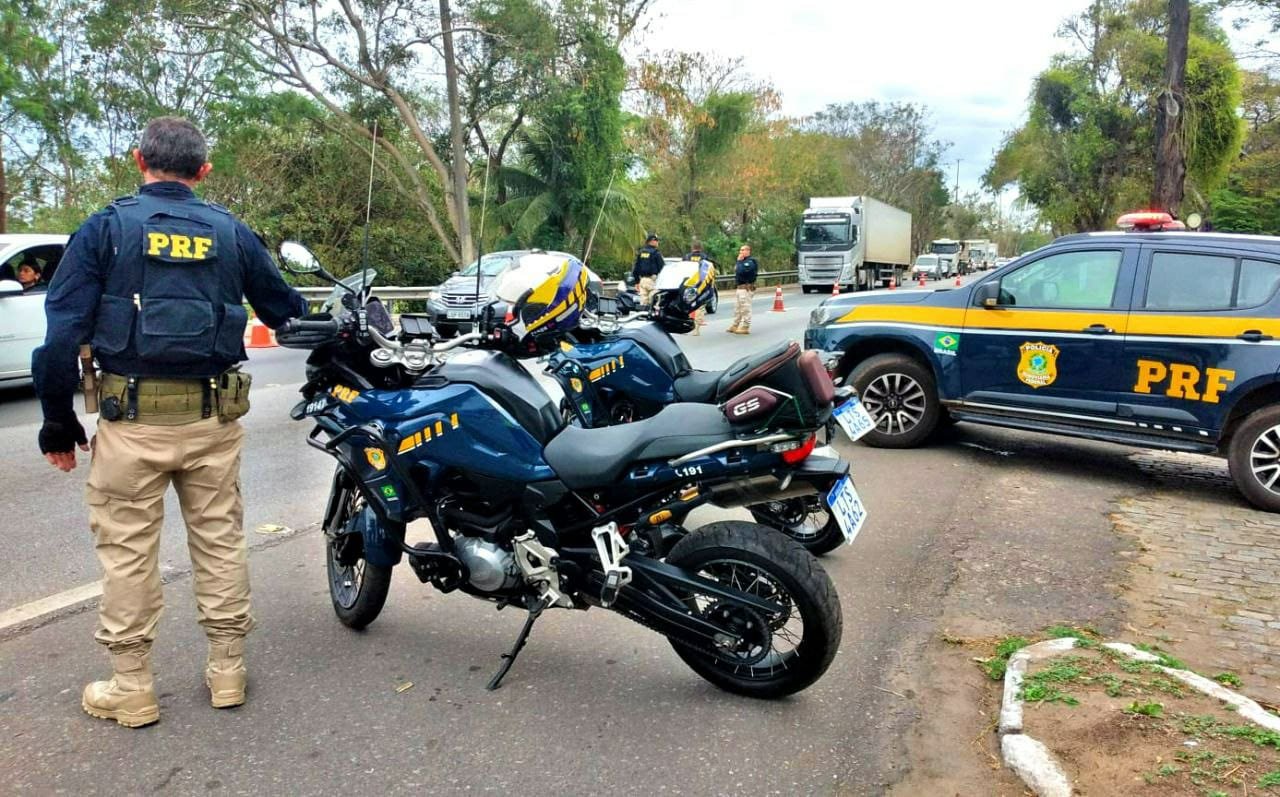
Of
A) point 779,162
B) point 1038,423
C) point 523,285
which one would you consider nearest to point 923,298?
point 1038,423

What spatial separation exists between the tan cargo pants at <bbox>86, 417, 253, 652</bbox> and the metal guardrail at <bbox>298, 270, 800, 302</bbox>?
35.3ft

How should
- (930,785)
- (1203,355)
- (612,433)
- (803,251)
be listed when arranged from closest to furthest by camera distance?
(930,785) → (612,433) → (1203,355) → (803,251)

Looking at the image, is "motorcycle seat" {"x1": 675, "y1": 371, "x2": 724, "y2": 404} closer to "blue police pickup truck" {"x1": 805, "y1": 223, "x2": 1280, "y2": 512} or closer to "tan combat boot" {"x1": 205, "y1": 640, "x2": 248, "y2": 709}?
"blue police pickup truck" {"x1": 805, "y1": 223, "x2": 1280, "y2": 512}

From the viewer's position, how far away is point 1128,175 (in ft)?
115

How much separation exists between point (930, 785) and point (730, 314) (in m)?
21.0

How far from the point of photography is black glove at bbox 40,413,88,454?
9.64ft

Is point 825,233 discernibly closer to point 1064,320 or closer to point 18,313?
point 1064,320

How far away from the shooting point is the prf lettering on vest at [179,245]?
2920 millimetres

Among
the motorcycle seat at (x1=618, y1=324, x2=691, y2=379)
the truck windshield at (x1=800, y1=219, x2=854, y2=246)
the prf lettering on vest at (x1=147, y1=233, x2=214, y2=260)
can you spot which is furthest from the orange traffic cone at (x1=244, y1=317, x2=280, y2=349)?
the truck windshield at (x1=800, y1=219, x2=854, y2=246)

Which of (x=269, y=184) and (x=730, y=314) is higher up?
(x=269, y=184)

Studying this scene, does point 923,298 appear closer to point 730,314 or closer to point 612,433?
point 612,433

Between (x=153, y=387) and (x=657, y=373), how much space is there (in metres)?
3.37

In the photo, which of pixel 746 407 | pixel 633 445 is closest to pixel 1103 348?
pixel 746 407

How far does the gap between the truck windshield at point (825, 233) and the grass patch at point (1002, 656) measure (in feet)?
104
